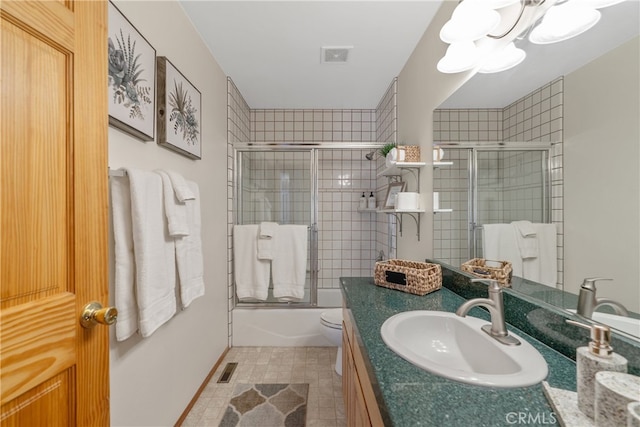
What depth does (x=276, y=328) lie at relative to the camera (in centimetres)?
238

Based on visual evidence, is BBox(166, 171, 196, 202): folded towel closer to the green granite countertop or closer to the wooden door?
the wooden door

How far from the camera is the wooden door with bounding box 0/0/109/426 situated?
0.52m

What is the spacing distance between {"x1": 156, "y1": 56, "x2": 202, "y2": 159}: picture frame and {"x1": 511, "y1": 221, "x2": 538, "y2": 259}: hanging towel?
163cm

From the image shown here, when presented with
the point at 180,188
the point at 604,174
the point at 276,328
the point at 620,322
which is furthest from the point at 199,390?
the point at 604,174

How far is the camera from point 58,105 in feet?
2.02

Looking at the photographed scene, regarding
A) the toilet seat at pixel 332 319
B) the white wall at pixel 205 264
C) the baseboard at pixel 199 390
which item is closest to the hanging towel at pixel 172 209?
the white wall at pixel 205 264

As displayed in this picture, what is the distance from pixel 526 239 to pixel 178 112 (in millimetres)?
1771

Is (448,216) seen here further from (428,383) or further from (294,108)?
(294,108)

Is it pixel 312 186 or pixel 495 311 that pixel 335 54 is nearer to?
pixel 312 186

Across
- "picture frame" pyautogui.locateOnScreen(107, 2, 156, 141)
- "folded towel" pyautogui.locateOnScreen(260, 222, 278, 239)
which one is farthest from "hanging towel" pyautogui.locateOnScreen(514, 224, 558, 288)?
"folded towel" pyautogui.locateOnScreen(260, 222, 278, 239)

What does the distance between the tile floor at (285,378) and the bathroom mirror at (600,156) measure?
1387 millimetres

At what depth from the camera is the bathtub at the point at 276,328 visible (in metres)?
2.38

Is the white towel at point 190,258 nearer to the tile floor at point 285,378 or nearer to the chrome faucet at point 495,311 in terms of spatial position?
the tile floor at point 285,378

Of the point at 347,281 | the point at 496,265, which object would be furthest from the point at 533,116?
the point at 347,281
